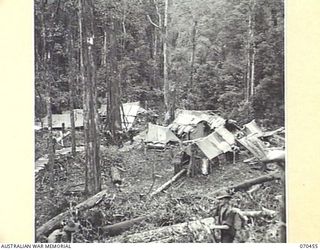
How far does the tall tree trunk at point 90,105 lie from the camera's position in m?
2.65

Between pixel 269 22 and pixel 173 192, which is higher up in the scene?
pixel 269 22

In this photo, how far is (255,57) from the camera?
2.62 metres

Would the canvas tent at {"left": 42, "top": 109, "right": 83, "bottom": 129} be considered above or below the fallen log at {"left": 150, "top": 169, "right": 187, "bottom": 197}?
above

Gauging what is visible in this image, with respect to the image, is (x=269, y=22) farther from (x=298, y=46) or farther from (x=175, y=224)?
(x=175, y=224)

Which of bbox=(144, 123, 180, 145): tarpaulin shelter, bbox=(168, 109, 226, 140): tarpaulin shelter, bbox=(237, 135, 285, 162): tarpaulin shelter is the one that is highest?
bbox=(168, 109, 226, 140): tarpaulin shelter

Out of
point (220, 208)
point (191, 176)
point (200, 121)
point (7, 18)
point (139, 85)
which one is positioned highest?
Result: point (7, 18)

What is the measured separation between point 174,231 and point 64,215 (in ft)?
1.93

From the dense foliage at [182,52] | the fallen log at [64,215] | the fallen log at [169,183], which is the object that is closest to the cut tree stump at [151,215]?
the fallen log at [169,183]

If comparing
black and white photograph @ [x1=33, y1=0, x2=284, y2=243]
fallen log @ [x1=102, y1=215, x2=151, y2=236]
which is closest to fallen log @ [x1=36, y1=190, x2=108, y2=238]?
black and white photograph @ [x1=33, y1=0, x2=284, y2=243]

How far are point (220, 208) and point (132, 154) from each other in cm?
54

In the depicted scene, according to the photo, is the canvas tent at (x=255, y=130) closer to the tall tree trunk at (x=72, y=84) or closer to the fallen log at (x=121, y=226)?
the fallen log at (x=121, y=226)

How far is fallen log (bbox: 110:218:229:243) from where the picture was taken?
2633 millimetres

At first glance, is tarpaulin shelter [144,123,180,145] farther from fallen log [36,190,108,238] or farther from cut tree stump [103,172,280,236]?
fallen log [36,190,108,238]

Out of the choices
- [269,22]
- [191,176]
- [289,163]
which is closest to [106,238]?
[191,176]
